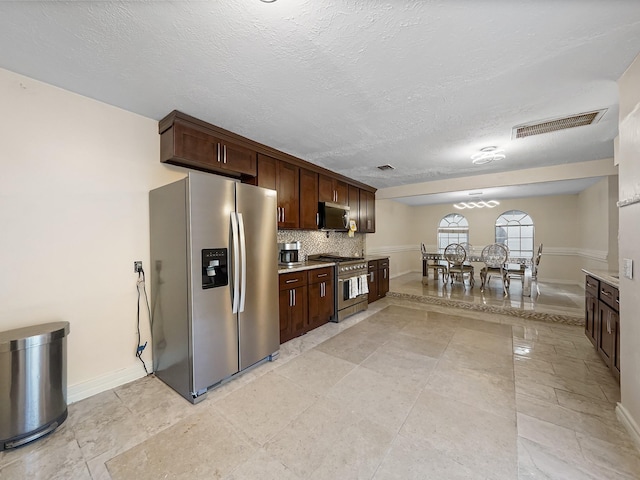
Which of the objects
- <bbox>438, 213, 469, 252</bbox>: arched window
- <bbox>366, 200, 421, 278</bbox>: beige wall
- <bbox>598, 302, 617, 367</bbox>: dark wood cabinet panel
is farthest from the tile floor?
A: <bbox>438, 213, 469, 252</bbox>: arched window

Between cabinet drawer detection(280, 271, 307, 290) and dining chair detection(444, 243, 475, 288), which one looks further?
dining chair detection(444, 243, 475, 288)

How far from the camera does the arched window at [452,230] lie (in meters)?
7.86

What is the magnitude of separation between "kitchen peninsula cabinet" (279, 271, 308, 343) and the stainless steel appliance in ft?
1.23

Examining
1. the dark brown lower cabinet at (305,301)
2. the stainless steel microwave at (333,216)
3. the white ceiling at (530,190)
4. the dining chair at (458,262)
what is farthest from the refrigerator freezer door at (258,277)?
the dining chair at (458,262)

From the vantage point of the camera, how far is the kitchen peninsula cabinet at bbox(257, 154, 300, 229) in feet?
10.5

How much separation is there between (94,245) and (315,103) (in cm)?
228

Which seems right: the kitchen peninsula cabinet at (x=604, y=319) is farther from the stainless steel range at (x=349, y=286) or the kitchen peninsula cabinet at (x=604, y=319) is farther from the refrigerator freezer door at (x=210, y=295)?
the refrigerator freezer door at (x=210, y=295)

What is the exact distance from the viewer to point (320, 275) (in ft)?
11.7

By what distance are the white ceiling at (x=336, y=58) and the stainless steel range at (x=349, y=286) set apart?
2095 millimetres

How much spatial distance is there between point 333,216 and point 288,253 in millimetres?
1155

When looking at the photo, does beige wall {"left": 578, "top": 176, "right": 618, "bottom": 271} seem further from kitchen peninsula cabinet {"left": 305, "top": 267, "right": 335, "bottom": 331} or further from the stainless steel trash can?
the stainless steel trash can

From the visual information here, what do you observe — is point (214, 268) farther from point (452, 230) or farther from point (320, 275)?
point (452, 230)

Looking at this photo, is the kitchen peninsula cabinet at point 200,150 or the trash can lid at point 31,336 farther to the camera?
the kitchen peninsula cabinet at point 200,150

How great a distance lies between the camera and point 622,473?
135 centimetres
